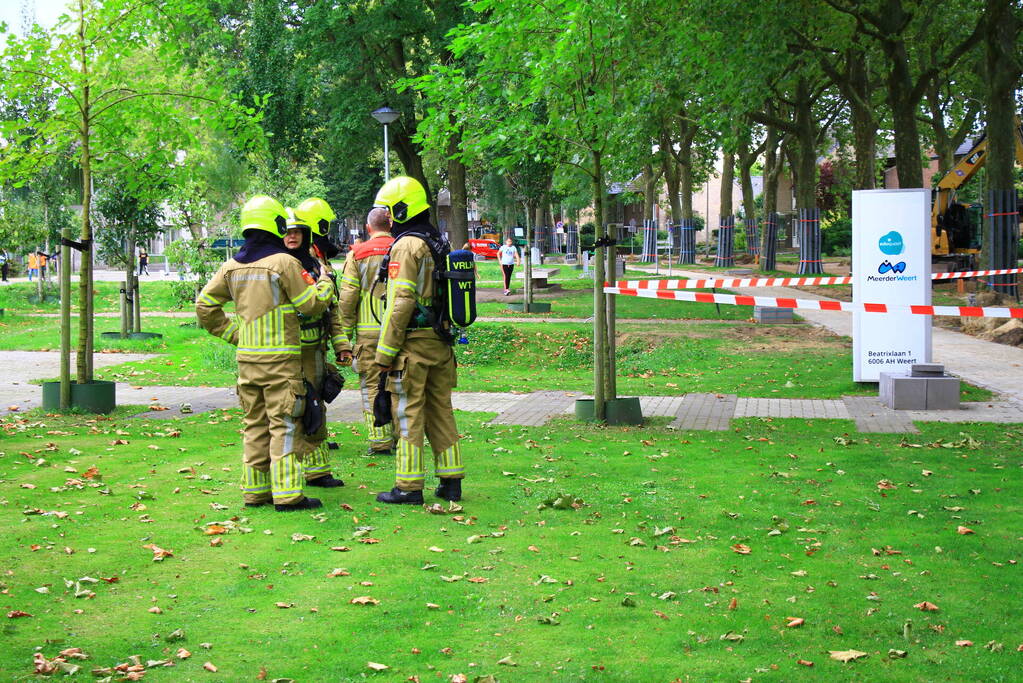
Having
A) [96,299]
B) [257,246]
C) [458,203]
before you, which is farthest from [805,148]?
[257,246]

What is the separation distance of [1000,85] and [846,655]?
72.6 ft

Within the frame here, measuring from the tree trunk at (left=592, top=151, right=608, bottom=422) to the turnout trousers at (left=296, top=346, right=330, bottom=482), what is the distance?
135 inches

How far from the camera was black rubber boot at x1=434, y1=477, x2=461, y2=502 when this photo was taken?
24.8ft

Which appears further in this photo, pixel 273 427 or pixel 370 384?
pixel 370 384

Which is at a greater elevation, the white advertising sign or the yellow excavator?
the yellow excavator

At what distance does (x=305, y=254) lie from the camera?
7.95m

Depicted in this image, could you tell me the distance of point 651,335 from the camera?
19.6m

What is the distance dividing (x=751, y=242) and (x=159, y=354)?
3712cm

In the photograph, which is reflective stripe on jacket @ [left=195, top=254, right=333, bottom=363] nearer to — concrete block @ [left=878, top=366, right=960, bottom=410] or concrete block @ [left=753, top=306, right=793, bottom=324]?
concrete block @ [left=878, top=366, right=960, bottom=410]

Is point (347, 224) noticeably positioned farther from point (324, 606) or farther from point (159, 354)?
point (324, 606)

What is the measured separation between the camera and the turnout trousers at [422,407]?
7336 millimetres

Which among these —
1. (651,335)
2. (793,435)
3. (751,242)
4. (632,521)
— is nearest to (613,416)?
(793,435)

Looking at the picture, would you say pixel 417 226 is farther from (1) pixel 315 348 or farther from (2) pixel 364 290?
(2) pixel 364 290

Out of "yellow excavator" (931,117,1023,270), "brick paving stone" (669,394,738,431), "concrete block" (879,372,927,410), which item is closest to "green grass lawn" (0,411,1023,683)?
"brick paving stone" (669,394,738,431)
